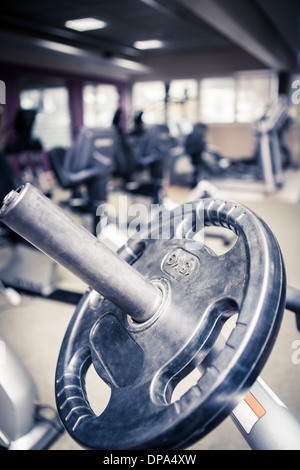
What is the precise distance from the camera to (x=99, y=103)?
9.75 metres

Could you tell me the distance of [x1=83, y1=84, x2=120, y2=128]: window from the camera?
9.27 meters

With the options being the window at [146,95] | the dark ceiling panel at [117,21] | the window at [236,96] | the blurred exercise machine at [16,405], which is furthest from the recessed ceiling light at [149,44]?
the blurred exercise machine at [16,405]

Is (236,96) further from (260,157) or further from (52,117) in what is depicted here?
(52,117)

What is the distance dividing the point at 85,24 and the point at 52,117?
237 cm

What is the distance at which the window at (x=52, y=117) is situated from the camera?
830 cm

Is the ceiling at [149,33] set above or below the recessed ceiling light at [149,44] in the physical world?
below

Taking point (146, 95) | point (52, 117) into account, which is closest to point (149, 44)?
point (146, 95)

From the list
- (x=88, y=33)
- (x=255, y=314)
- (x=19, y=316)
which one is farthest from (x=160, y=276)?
(x=88, y=33)

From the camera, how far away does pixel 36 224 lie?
454 millimetres

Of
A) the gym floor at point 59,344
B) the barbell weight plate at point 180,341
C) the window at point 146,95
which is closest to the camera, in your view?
the barbell weight plate at point 180,341

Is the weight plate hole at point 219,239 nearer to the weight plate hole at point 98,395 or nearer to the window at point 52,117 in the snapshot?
the weight plate hole at point 98,395

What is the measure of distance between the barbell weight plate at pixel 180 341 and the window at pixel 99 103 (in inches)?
343

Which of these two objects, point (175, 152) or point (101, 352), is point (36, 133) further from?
point (101, 352)

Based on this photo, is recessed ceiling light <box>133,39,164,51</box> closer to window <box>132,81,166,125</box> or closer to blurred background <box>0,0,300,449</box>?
blurred background <box>0,0,300,449</box>
